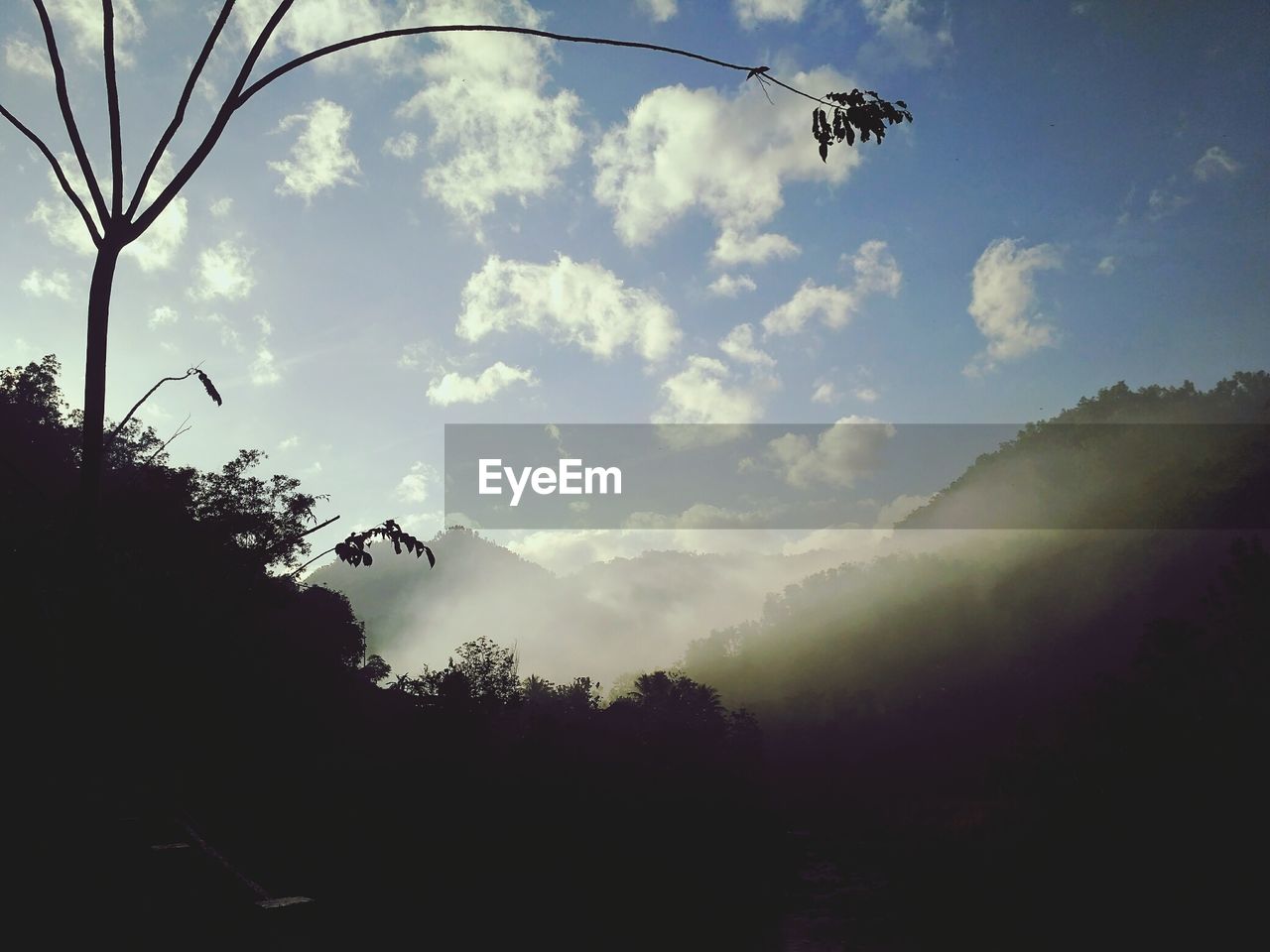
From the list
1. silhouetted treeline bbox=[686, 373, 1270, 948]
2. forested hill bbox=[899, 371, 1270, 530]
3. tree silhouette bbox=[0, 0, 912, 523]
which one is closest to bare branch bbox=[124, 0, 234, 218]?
tree silhouette bbox=[0, 0, 912, 523]

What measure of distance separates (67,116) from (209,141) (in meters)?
0.67

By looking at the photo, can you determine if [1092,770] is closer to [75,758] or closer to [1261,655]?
[1261,655]

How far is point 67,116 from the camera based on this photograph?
11.6 ft

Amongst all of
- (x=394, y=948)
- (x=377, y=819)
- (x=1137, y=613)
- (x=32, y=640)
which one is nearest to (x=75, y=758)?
(x=32, y=640)

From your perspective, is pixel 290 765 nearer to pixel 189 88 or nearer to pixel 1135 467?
pixel 189 88

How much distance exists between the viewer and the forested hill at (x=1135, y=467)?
84000 millimetres

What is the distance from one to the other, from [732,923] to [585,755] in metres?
13.5

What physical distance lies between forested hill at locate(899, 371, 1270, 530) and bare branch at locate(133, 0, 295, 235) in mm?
106334

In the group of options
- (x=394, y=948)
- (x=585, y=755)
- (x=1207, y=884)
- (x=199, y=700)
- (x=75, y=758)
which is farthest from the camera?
(x=585, y=755)

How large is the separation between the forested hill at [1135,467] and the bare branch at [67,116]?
10712 cm

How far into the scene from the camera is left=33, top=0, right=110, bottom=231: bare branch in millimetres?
3486

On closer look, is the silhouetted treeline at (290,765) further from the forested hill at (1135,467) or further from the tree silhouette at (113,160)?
the forested hill at (1135,467)

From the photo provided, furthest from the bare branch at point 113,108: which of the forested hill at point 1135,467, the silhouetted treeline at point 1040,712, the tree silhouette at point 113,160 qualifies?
the forested hill at point 1135,467

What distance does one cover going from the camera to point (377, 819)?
A: 94.4 feet
